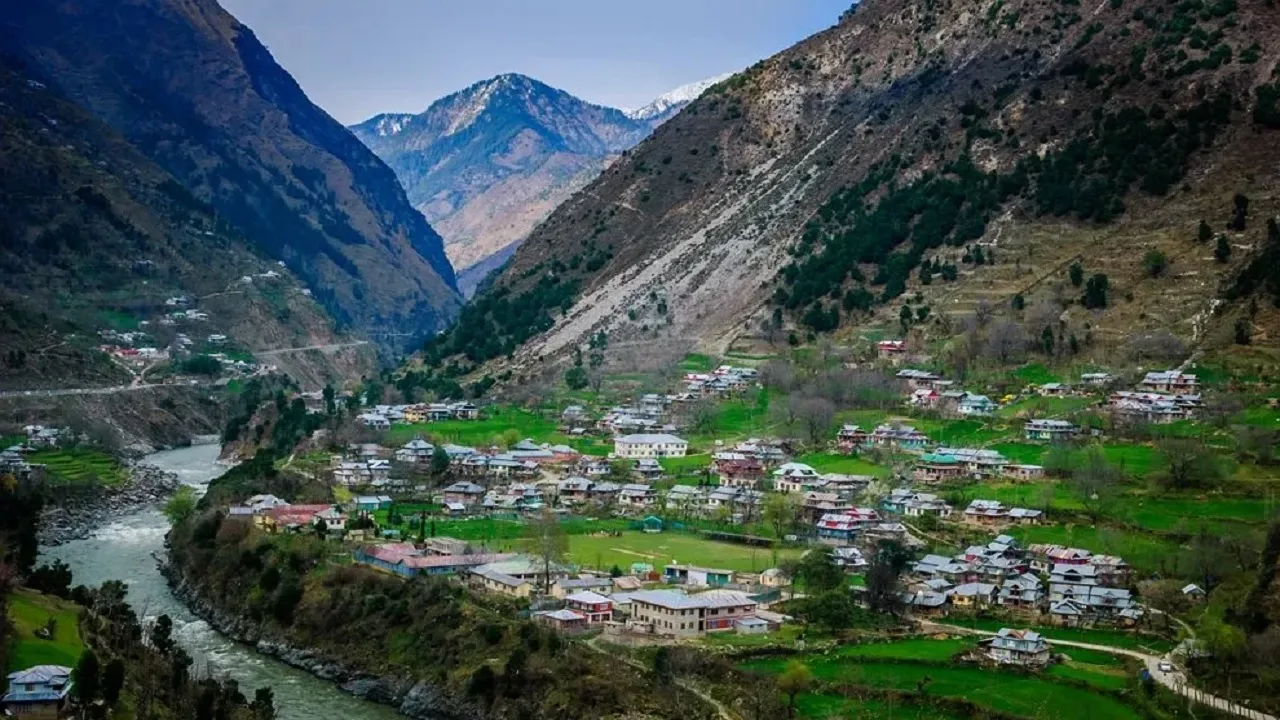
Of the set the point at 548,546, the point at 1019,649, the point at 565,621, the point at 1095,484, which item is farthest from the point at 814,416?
the point at 1019,649

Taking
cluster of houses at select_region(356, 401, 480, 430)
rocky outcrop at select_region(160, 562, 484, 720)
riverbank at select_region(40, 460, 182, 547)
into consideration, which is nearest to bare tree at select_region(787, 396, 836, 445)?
cluster of houses at select_region(356, 401, 480, 430)

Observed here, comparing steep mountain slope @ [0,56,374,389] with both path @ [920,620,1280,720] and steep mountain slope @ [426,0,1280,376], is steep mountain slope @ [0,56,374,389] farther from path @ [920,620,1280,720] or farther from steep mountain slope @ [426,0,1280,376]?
path @ [920,620,1280,720]

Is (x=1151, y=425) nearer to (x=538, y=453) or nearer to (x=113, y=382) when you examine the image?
(x=538, y=453)

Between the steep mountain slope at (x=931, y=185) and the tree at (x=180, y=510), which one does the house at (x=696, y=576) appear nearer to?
the tree at (x=180, y=510)

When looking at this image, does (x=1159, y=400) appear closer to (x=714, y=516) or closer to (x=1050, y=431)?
(x=1050, y=431)

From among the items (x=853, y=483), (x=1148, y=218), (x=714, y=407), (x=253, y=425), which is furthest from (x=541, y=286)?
(x=853, y=483)
